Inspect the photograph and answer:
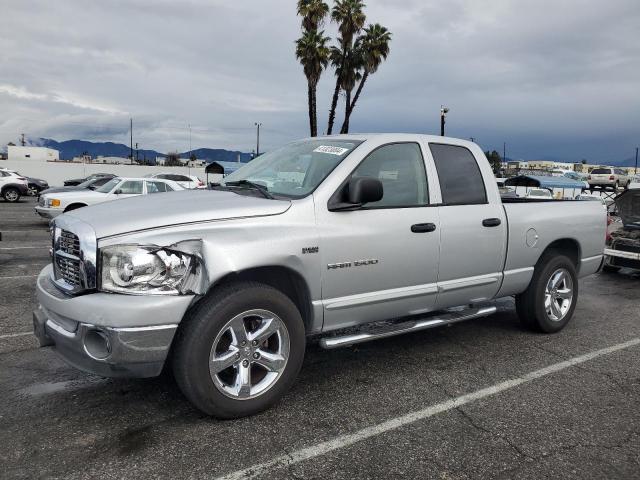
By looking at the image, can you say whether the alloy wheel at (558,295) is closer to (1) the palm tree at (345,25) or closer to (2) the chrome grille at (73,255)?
(2) the chrome grille at (73,255)

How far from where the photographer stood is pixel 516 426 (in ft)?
11.0

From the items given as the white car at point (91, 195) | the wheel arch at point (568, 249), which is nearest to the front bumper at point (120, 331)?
the wheel arch at point (568, 249)

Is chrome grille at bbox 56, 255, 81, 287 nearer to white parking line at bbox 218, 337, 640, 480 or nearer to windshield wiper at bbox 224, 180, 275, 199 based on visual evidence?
windshield wiper at bbox 224, 180, 275, 199

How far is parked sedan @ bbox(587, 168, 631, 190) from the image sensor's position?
141 ft

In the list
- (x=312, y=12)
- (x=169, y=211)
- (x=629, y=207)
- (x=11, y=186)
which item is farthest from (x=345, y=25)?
(x=169, y=211)

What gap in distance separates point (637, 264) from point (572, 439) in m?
6.46

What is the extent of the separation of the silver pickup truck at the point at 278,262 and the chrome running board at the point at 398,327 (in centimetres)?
2

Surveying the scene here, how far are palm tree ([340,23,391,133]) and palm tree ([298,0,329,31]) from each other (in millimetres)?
2737

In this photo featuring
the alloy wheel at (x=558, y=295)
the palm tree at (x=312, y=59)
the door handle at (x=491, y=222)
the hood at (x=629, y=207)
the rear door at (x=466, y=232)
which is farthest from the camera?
the palm tree at (x=312, y=59)

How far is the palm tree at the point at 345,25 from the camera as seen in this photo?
32.3 metres

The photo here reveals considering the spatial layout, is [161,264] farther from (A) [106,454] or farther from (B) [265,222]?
(A) [106,454]

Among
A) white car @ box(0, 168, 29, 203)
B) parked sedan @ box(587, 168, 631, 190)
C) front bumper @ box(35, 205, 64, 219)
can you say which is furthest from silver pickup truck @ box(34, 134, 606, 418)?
parked sedan @ box(587, 168, 631, 190)

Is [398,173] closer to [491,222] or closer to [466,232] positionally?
[466,232]

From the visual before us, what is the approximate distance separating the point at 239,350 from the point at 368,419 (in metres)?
0.93
